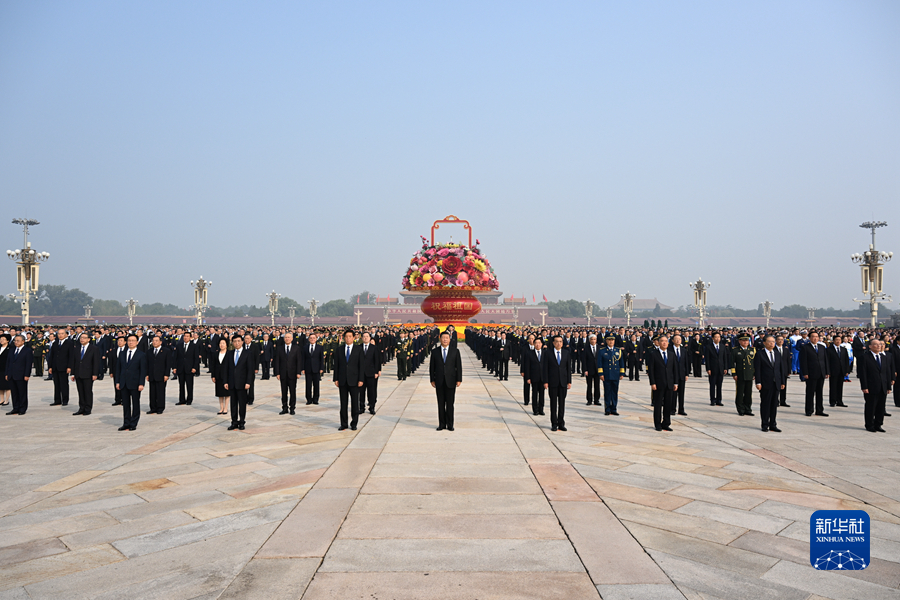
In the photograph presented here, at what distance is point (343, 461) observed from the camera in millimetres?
8031

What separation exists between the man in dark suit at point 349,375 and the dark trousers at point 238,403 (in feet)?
5.64

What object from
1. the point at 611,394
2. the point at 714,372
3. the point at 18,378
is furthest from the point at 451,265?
the point at 18,378

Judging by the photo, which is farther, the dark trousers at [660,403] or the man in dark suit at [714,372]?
the man in dark suit at [714,372]

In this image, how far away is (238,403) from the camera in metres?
11.0

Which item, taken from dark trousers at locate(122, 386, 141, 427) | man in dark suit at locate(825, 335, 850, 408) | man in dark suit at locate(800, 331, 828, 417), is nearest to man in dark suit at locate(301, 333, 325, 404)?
dark trousers at locate(122, 386, 141, 427)

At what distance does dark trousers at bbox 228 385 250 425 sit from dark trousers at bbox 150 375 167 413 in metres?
2.91

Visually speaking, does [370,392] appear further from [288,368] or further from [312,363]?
[312,363]

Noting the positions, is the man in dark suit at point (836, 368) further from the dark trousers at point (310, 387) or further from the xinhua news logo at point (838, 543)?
the dark trousers at point (310, 387)

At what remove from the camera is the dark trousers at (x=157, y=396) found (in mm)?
12781

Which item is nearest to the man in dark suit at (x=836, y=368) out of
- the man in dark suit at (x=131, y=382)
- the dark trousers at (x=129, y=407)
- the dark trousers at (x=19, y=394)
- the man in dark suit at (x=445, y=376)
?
the man in dark suit at (x=445, y=376)

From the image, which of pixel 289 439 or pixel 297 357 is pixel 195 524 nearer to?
pixel 289 439

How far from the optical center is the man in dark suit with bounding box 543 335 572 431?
35.1 ft

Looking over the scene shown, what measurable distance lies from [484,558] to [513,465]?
3.22 m

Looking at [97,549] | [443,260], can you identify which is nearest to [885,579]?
[97,549]
